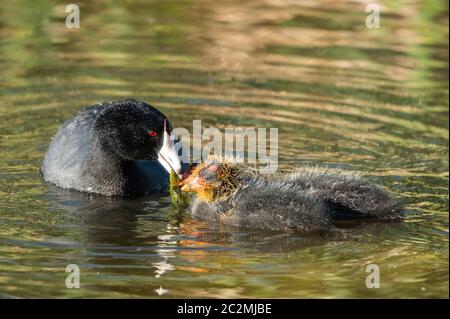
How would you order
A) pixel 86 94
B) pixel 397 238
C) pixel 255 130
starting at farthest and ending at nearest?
1. pixel 86 94
2. pixel 255 130
3. pixel 397 238

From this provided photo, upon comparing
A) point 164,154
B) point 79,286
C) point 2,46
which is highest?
point 2,46

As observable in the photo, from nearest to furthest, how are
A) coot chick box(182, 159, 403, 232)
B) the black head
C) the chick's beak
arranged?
coot chick box(182, 159, 403, 232)
the chick's beak
the black head

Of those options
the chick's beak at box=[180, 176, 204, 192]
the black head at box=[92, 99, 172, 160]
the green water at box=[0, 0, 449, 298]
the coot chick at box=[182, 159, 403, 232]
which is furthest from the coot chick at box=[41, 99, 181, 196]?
the coot chick at box=[182, 159, 403, 232]

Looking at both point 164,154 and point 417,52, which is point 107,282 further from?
point 417,52

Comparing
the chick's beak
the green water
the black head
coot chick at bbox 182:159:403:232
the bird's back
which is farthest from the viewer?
the bird's back

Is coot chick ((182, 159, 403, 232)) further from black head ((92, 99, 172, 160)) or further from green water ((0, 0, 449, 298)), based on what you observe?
black head ((92, 99, 172, 160))

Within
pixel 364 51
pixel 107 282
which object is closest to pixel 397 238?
pixel 107 282

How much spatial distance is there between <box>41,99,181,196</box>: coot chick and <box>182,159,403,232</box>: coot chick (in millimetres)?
801

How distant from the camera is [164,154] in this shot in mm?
8492

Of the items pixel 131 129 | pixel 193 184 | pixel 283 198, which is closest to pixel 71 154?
pixel 131 129

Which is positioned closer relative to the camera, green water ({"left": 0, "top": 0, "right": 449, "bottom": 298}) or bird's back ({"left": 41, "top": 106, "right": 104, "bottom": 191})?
green water ({"left": 0, "top": 0, "right": 449, "bottom": 298})

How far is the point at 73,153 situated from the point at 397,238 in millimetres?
2996

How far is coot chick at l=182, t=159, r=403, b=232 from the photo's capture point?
7.64 metres

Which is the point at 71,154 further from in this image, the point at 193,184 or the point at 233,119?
the point at 233,119
